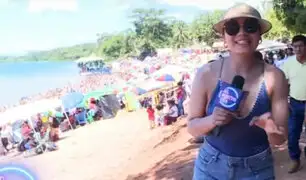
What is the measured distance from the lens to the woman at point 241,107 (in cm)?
161

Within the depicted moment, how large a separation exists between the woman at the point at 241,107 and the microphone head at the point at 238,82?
1.8 inches

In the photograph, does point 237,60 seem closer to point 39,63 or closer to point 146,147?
point 146,147

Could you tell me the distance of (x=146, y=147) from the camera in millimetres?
11055

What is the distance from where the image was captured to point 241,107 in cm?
157

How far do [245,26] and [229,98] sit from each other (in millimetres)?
343

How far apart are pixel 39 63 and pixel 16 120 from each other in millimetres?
165887

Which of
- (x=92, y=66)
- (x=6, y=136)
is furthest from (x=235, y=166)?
(x=92, y=66)

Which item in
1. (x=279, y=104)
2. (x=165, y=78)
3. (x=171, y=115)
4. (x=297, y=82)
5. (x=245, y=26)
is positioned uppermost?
(x=245, y=26)

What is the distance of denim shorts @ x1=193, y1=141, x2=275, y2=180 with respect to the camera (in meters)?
1.66

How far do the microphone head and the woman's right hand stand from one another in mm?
101

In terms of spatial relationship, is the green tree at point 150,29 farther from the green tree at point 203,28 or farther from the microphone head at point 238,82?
the microphone head at point 238,82

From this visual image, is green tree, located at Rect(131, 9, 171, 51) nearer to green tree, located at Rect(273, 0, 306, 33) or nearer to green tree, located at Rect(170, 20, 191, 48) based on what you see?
green tree, located at Rect(170, 20, 191, 48)

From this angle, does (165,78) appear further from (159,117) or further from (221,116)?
(221,116)

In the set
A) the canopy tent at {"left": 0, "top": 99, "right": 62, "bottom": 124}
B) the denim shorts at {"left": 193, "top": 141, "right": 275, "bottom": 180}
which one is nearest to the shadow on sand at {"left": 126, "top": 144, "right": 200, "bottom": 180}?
the denim shorts at {"left": 193, "top": 141, "right": 275, "bottom": 180}
